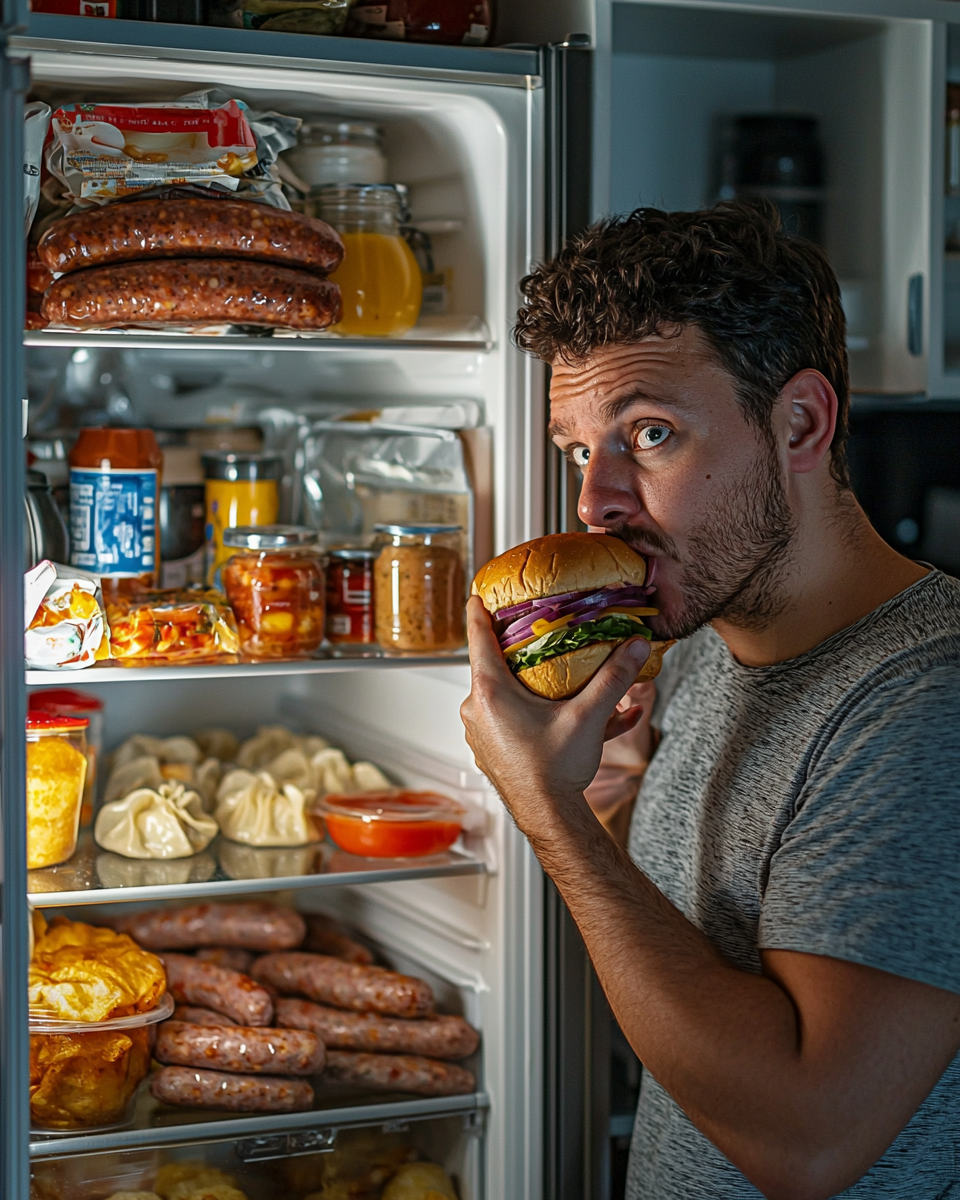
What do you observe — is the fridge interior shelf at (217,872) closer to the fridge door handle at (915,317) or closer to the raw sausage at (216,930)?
the raw sausage at (216,930)

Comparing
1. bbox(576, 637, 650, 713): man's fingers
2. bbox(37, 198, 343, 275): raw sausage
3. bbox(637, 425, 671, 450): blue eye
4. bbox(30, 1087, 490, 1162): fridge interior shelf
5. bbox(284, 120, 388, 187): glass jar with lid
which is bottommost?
bbox(30, 1087, 490, 1162): fridge interior shelf

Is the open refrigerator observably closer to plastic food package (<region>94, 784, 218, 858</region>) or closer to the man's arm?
plastic food package (<region>94, 784, 218, 858</region>)

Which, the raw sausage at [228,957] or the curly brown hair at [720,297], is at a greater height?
the curly brown hair at [720,297]

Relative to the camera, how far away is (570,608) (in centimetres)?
132

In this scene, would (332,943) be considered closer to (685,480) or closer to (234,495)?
(234,495)

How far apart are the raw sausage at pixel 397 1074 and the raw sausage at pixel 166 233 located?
1077mm

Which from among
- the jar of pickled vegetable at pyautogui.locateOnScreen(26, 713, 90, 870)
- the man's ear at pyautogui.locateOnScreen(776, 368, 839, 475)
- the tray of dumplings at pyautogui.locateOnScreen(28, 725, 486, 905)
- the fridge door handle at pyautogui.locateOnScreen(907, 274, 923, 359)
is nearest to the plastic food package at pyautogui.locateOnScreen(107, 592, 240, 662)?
the jar of pickled vegetable at pyautogui.locateOnScreen(26, 713, 90, 870)

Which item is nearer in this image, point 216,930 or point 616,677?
point 616,677

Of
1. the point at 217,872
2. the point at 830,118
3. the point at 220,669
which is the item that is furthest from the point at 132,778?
the point at 830,118

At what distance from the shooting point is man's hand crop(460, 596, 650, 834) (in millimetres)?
1235

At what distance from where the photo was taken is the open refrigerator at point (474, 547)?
4.82 feet

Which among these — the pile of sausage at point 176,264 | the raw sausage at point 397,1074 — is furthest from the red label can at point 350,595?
the raw sausage at point 397,1074

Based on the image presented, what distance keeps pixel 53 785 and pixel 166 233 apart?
0.72m

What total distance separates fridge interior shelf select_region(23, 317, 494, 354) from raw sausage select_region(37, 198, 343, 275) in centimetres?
9
